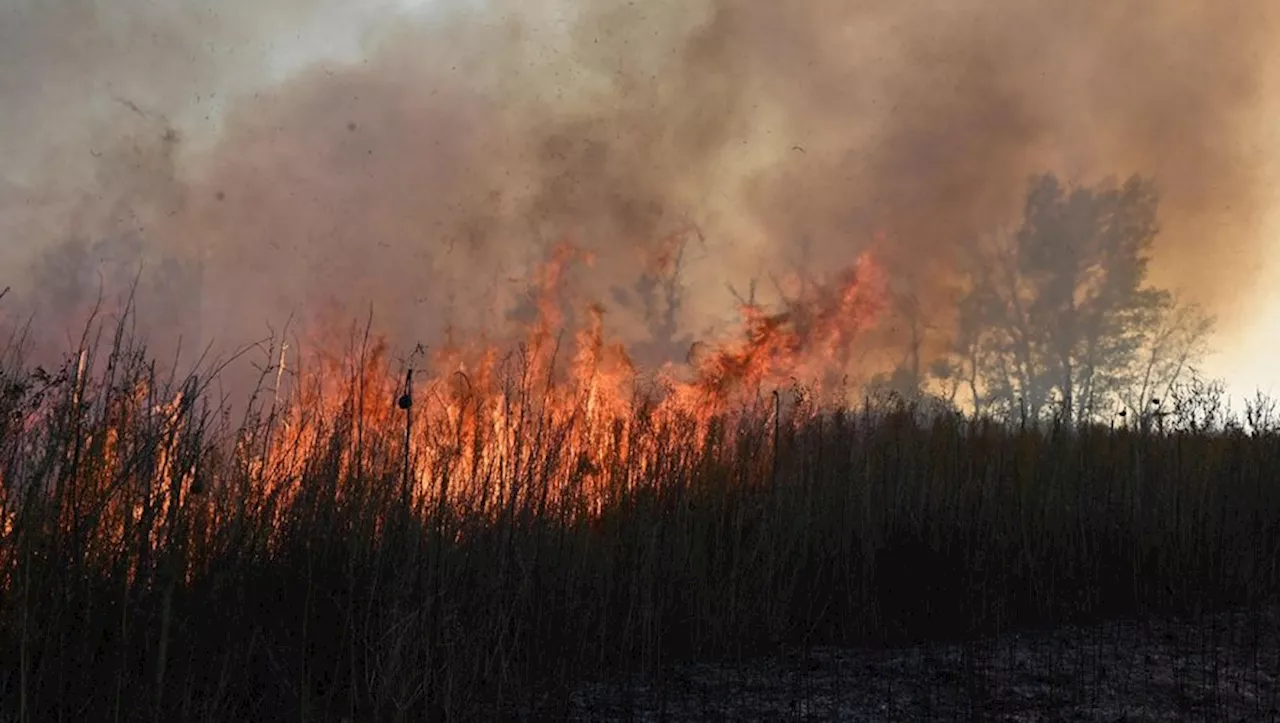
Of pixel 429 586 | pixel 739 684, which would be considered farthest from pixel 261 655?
pixel 739 684

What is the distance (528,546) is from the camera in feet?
18.1

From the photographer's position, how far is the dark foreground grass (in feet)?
12.6

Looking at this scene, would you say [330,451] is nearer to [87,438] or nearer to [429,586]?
[429,586]

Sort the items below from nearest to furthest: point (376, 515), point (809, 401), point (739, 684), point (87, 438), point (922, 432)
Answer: point (87, 438)
point (376, 515)
point (739, 684)
point (809, 401)
point (922, 432)

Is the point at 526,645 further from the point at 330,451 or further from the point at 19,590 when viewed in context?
the point at 19,590

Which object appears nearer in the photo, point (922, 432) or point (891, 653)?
point (891, 653)

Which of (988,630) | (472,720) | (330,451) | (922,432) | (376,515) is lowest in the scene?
(472,720)

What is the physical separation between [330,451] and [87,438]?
1334mm

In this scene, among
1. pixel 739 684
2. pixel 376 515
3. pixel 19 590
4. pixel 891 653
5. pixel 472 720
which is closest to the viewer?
pixel 19 590

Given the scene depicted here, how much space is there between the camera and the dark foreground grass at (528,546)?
→ 3.83 meters

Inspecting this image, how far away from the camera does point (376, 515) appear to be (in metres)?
5.05

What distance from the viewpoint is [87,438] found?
3902 millimetres

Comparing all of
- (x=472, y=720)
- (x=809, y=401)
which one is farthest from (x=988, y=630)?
(x=472, y=720)

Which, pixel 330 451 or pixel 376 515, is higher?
pixel 330 451
